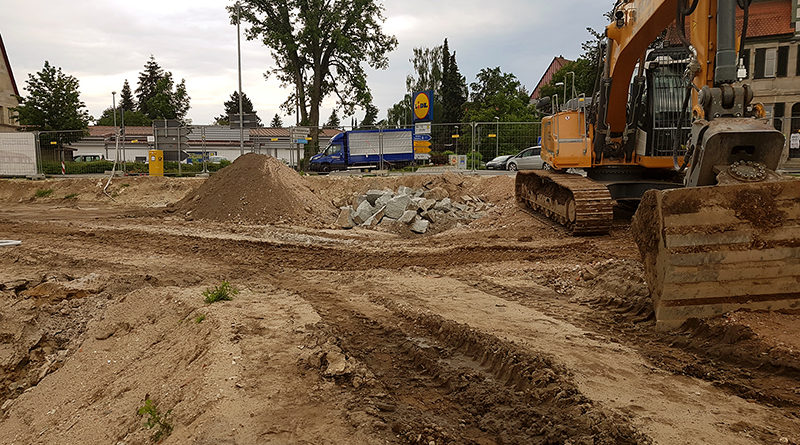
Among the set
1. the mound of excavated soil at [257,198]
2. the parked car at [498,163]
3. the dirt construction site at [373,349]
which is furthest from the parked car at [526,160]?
the dirt construction site at [373,349]

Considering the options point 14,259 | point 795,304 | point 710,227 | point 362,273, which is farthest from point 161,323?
point 795,304

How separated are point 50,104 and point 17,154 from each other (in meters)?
15.1

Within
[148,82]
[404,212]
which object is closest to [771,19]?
[404,212]

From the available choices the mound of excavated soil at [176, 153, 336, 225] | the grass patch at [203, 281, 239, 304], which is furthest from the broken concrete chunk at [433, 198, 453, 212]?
the grass patch at [203, 281, 239, 304]

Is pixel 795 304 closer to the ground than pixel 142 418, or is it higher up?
higher up

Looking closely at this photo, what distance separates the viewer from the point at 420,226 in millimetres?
13891

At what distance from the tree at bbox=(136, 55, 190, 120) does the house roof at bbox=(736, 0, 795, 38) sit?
170 feet

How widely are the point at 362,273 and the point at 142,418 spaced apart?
16.1ft

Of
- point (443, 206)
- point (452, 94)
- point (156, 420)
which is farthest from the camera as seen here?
point (452, 94)

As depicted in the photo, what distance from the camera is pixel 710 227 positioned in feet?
15.9

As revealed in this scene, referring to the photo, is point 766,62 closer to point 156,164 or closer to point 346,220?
point 346,220

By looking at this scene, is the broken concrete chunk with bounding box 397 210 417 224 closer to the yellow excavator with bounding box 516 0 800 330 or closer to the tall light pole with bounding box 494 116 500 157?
the yellow excavator with bounding box 516 0 800 330

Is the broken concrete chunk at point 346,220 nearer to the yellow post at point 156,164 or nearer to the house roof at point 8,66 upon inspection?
the yellow post at point 156,164

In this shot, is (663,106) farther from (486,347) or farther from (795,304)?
(486,347)
